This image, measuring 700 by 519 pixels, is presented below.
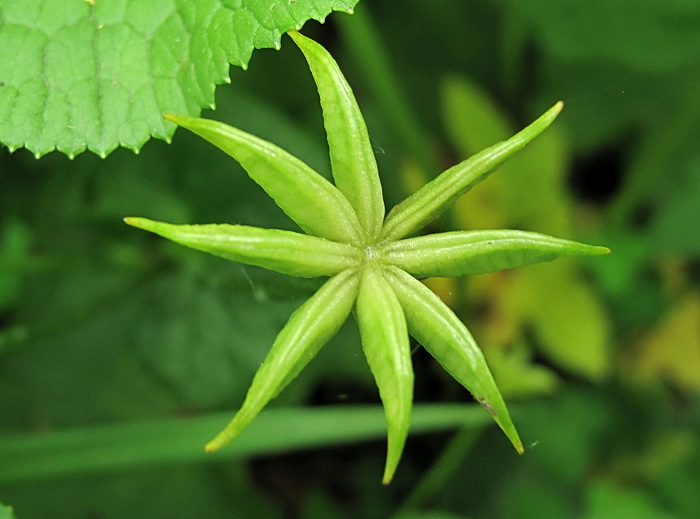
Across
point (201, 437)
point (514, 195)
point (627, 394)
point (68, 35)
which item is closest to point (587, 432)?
point (627, 394)

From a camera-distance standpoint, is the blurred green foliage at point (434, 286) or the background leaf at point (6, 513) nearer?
the background leaf at point (6, 513)

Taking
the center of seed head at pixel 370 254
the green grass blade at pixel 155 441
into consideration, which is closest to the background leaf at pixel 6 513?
the green grass blade at pixel 155 441

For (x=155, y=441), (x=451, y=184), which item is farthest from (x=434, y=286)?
(x=451, y=184)

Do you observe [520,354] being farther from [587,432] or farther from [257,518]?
[257,518]

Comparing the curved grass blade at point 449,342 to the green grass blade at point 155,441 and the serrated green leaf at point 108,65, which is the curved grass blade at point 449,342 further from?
the green grass blade at point 155,441

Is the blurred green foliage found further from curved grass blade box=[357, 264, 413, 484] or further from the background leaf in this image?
curved grass blade box=[357, 264, 413, 484]

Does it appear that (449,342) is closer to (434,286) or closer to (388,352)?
(388,352)
